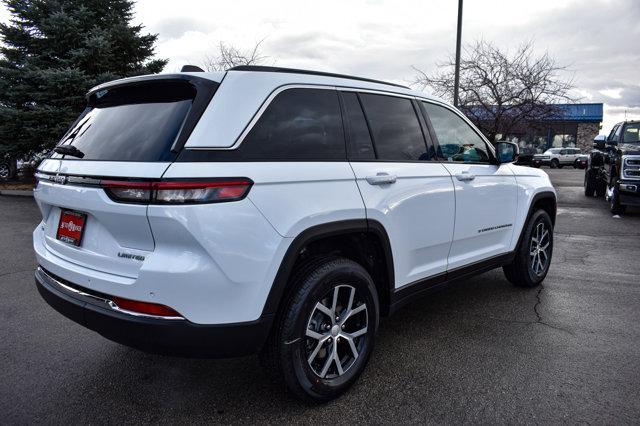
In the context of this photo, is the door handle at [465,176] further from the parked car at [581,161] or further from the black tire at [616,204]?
the parked car at [581,161]

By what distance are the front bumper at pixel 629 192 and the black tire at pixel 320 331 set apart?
9.13m

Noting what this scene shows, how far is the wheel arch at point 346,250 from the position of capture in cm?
243

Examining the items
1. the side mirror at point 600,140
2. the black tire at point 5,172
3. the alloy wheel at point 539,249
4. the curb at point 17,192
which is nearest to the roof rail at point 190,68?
the alloy wheel at point 539,249

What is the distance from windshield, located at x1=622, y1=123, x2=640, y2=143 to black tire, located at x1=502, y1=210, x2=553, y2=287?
7.86 metres

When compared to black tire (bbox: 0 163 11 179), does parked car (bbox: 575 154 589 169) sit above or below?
below

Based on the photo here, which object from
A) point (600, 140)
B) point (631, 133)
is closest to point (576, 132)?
point (631, 133)

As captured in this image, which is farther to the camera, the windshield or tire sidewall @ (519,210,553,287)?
the windshield

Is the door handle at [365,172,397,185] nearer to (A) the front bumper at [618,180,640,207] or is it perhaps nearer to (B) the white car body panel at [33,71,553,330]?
(B) the white car body panel at [33,71,553,330]

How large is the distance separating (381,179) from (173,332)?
149 cm

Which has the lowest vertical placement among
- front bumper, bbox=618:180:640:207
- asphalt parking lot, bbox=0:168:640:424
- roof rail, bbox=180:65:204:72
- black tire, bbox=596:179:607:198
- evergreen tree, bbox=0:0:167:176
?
black tire, bbox=596:179:607:198

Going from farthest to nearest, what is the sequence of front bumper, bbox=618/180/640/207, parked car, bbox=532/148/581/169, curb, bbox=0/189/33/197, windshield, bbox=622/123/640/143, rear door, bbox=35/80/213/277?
parked car, bbox=532/148/581/169 < curb, bbox=0/189/33/197 < windshield, bbox=622/123/640/143 < front bumper, bbox=618/180/640/207 < rear door, bbox=35/80/213/277

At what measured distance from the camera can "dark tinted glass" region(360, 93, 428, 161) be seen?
3188 mm

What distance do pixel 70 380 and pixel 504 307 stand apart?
11.4 ft

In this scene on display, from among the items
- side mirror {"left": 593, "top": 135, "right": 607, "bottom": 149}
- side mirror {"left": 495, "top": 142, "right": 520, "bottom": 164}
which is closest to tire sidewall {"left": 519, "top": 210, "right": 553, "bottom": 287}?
side mirror {"left": 495, "top": 142, "right": 520, "bottom": 164}
